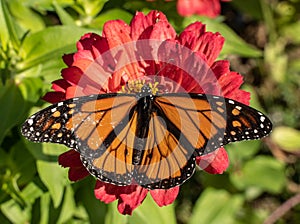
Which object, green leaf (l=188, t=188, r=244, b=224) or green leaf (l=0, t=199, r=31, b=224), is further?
green leaf (l=188, t=188, r=244, b=224)

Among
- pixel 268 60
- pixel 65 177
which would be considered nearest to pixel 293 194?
pixel 268 60

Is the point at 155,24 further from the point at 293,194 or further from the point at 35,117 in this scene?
the point at 293,194

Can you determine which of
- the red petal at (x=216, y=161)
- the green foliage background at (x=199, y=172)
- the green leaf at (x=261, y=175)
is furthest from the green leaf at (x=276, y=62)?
the red petal at (x=216, y=161)

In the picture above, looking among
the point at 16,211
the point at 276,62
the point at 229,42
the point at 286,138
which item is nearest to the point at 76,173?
the point at 16,211

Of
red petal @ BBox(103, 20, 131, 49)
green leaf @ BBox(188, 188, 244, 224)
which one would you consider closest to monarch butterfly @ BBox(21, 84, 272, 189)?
red petal @ BBox(103, 20, 131, 49)

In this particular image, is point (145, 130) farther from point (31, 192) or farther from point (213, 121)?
point (31, 192)

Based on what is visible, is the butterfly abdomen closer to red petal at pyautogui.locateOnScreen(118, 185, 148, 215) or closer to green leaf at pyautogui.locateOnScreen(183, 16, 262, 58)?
red petal at pyautogui.locateOnScreen(118, 185, 148, 215)

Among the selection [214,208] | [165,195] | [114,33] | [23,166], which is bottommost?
[214,208]
